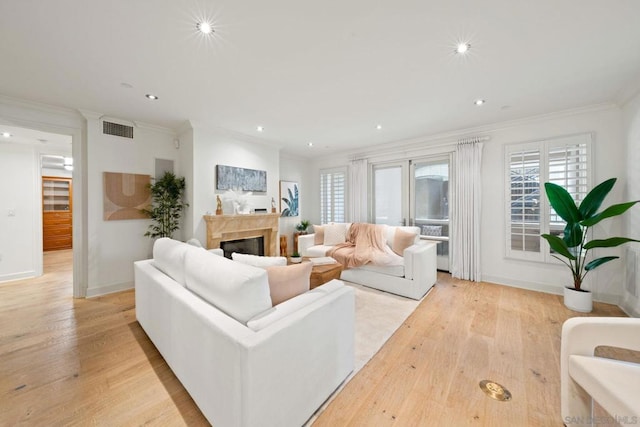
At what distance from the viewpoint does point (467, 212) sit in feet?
12.9

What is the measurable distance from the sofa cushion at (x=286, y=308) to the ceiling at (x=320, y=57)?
1894mm

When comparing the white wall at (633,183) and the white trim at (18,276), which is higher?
the white wall at (633,183)

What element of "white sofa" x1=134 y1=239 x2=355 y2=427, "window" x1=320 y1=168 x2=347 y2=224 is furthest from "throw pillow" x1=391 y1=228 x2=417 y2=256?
"white sofa" x1=134 y1=239 x2=355 y2=427

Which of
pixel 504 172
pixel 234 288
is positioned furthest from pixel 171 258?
pixel 504 172

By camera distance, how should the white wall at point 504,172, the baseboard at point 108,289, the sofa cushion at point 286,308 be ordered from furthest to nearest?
the baseboard at point 108,289
the white wall at point 504,172
the sofa cushion at point 286,308

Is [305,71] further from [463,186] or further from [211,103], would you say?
[463,186]

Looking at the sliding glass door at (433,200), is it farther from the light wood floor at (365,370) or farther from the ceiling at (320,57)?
the light wood floor at (365,370)

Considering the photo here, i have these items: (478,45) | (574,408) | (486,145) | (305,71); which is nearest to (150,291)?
(305,71)

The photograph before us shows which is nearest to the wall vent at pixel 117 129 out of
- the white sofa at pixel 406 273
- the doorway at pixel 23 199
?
the doorway at pixel 23 199

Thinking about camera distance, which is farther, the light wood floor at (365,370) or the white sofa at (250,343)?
the light wood floor at (365,370)

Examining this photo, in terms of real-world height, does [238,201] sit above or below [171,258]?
above

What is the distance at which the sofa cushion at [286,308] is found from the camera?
1.24 m

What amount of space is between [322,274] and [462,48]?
241 centimetres

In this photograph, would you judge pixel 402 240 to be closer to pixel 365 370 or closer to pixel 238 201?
pixel 365 370
